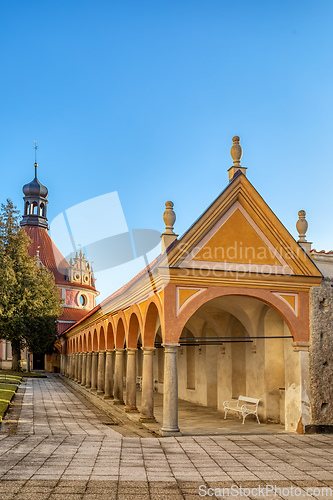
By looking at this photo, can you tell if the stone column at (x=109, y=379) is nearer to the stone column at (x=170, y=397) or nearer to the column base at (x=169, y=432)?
the stone column at (x=170, y=397)

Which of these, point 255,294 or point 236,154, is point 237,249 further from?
point 236,154

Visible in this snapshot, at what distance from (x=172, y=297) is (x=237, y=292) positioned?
1.66 m

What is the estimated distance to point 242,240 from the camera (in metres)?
12.4

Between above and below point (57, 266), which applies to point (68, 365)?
below

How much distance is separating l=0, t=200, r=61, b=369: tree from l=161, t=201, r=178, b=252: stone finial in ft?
73.1

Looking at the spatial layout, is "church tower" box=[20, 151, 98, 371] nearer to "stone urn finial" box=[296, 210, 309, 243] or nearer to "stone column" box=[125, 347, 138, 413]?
"stone column" box=[125, 347, 138, 413]

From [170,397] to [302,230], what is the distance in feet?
17.4

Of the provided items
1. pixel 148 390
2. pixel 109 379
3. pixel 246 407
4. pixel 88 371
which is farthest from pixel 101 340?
pixel 148 390

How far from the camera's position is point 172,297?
37.5 ft

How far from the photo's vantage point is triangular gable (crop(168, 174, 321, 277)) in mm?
11914

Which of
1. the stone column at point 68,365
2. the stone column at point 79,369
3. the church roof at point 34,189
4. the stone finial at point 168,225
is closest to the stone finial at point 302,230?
the stone finial at point 168,225

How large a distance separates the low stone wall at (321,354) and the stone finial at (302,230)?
0.93 meters

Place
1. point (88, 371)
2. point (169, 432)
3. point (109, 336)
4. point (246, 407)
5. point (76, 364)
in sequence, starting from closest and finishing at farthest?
point (169, 432) < point (246, 407) < point (109, 336) < point (88, 371) < point (76, 364)

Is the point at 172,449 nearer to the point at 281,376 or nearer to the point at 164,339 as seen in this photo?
the point at 164,339
